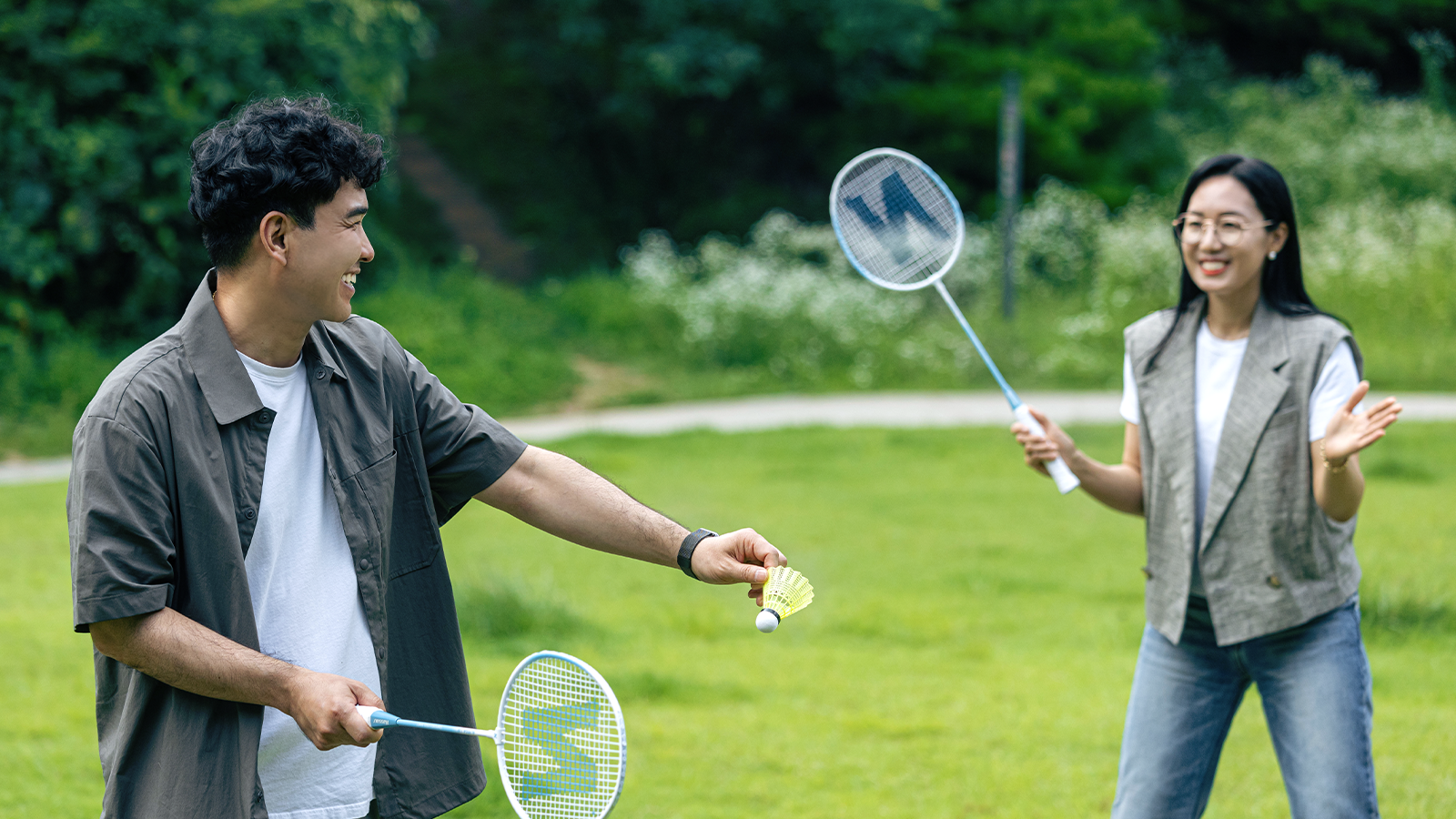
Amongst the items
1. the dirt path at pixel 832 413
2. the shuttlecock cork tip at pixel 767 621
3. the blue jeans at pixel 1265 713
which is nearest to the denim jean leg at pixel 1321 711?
the blue jeans at pixel 1265 713

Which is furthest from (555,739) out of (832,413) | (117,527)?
(832,413)

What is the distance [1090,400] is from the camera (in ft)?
42.7

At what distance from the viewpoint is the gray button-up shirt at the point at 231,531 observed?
2.29m

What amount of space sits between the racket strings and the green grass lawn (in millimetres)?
1887

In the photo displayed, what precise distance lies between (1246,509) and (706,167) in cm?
1857

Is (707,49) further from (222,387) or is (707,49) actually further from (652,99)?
(222,387)

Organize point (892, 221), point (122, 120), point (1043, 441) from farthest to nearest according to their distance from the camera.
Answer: point (122, 120)
point (892, 221)
point (1043, 441)

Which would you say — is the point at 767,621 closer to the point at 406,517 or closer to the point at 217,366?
the point at 406,517

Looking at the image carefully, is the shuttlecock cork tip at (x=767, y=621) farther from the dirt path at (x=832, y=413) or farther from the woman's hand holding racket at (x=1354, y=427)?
the dirt path at (x=832, y=413)

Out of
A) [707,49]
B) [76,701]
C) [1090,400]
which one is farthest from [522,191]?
[76,701]

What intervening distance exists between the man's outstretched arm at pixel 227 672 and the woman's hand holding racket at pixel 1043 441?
1.94m

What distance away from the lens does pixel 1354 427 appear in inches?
127

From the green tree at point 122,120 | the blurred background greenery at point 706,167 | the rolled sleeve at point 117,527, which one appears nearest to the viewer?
the rolled sleeve at point 117,527

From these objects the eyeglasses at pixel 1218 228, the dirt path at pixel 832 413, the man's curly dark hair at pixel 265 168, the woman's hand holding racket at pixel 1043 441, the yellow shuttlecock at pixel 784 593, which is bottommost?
the yellow shuttlecock at pixel 784 593
